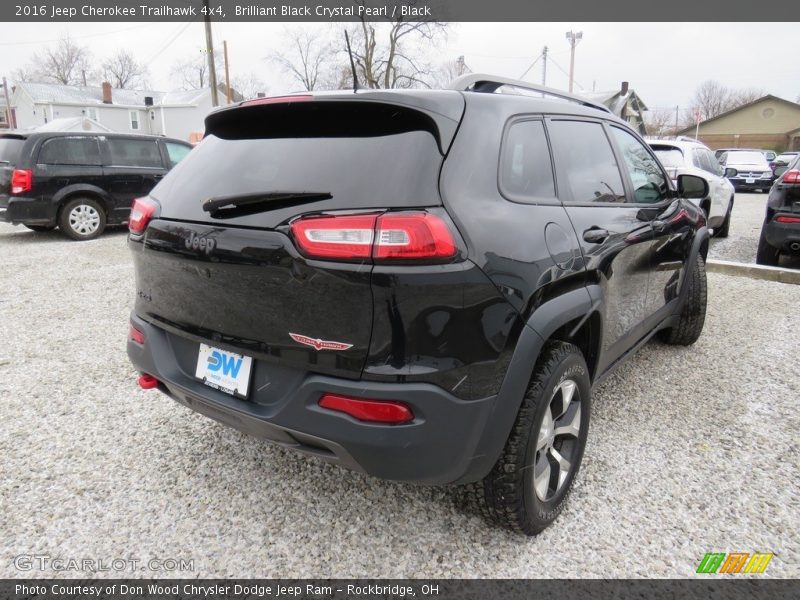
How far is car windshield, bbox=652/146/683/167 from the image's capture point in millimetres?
8242

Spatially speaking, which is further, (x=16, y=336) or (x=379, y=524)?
(x=16, y=336)

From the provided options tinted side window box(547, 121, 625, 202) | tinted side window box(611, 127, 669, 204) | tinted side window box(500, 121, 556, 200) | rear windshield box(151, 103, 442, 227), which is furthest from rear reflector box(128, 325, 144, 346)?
tinted side window box(611, 127, 669, 204)

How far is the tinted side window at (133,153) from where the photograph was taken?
9219 millimetres

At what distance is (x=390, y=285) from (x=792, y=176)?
6039 millimetres

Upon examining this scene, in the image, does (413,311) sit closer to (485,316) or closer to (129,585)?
(485,316)

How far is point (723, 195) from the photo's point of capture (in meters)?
8.88

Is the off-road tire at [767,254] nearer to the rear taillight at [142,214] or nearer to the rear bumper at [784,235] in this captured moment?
the rear bumper at [784,235]

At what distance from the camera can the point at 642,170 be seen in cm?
332

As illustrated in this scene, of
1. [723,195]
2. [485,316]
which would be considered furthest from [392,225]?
[723,195]

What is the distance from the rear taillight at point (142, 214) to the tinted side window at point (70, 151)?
7575 mm

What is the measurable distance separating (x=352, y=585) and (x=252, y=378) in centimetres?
83

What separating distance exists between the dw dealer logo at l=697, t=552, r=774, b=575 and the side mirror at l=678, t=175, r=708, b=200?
2400 mm

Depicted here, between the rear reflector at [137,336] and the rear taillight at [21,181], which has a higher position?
the rear taillight at [21,181]

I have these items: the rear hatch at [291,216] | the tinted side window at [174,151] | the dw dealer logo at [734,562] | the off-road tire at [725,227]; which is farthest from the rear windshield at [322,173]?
the off-road tire at [725,227]
